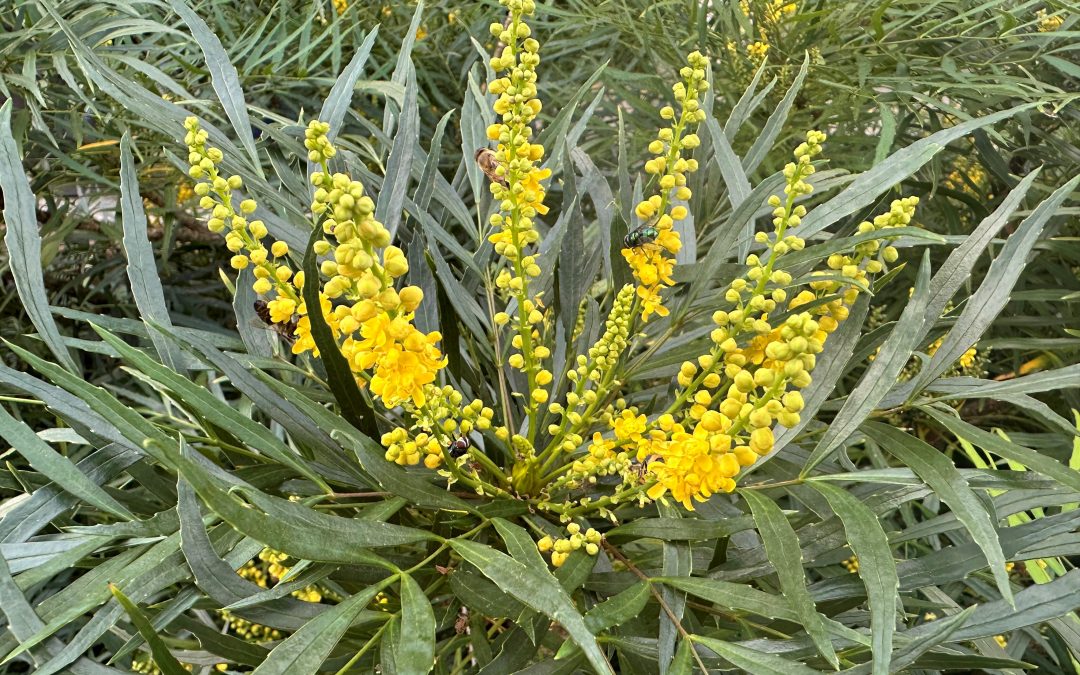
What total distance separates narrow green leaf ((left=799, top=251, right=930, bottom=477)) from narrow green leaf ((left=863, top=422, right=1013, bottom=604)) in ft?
0.10

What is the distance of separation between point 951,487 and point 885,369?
0.07 m

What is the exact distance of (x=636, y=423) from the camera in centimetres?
43

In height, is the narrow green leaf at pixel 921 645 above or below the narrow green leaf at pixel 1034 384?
below

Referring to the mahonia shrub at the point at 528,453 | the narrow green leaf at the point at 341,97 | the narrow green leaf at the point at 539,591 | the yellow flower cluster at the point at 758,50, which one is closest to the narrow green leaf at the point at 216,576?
the mahonia shrub at the point at 528,453

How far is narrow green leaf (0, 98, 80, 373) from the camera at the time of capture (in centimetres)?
42

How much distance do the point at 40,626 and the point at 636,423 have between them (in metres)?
0.31

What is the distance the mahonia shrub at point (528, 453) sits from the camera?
0.35 meters

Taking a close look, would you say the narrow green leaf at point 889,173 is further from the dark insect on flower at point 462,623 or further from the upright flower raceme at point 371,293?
the dark insect on flower at point 462,623

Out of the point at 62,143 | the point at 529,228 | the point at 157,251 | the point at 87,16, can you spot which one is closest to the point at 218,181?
the point at 529,228

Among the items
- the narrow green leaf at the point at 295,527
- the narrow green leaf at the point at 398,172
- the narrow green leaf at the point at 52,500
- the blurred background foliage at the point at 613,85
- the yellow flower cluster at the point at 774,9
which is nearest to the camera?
the narrow green leaf at the point at 295,527

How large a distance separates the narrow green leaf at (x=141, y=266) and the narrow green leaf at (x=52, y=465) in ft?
0.31

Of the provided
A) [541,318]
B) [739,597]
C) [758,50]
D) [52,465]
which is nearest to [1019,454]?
[739,597]

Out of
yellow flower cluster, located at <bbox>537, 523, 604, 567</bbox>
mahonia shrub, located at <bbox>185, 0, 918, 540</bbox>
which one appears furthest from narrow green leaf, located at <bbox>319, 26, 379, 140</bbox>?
yellow flower cluster, located at <bbox>537, 523, 604, 567</bbox>

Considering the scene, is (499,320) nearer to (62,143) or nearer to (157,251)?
(62,143)
